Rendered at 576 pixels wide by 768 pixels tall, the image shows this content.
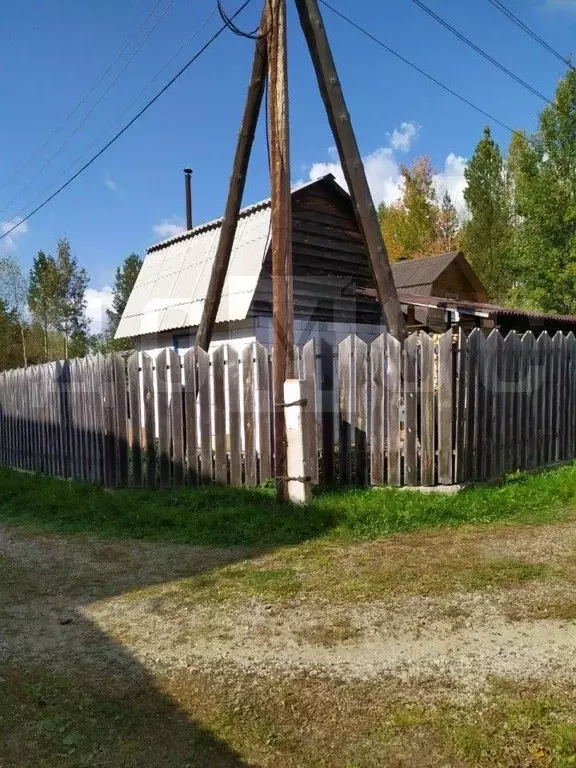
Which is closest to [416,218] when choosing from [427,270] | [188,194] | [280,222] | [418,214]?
[418,214]

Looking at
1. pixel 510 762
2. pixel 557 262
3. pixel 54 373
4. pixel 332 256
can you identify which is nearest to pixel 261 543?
pixel 510 762

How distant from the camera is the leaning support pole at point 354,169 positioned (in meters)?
6.95

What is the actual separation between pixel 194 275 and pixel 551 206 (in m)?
18.3

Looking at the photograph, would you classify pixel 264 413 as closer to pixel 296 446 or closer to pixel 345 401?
pixel 296 446

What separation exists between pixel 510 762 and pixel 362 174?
6.35 m

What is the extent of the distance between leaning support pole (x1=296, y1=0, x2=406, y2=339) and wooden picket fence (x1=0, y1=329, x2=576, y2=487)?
1.94 feet

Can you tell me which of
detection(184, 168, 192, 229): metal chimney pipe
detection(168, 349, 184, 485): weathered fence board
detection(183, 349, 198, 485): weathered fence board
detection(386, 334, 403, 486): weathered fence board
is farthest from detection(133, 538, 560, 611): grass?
detection(184, 168, 192, 229): metal chimney pipe

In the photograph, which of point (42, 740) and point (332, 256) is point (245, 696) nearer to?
point (42, 740)

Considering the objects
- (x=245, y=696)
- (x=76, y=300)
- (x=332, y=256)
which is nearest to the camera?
(x=245, y=696)

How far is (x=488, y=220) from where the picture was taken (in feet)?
121

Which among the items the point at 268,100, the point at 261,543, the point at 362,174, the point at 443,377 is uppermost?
the point at 268,100

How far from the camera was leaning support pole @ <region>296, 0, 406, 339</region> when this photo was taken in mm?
6945

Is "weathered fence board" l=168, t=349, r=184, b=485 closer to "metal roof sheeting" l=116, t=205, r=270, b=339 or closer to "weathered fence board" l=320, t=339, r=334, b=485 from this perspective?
"weathered fence board" l=320, t=339, r=334, b=485

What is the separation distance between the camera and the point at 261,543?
5332mm
